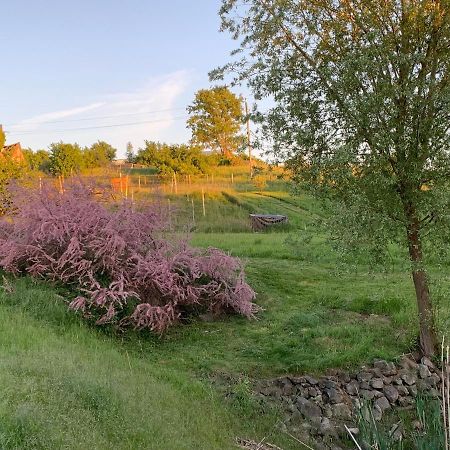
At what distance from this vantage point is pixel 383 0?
268 inches

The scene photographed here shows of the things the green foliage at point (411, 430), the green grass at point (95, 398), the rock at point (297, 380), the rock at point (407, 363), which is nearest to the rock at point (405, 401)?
the green foliage at point (411, 430)

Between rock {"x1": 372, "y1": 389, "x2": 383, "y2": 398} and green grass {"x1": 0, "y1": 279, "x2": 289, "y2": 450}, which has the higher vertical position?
green grass {"x1": 0, "y1": 279, "x2": 289, "y2": 450}

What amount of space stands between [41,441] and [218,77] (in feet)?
19.5

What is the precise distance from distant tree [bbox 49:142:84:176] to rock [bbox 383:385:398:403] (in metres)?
39.1

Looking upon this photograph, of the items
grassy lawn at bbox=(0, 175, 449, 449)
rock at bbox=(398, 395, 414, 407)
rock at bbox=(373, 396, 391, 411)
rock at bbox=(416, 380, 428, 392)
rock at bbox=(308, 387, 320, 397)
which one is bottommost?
rock at bbox=(398, 395, 414, 407)

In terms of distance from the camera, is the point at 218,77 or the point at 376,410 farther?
the point at 218,77

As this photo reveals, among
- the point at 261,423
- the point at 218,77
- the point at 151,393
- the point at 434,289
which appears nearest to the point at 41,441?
the point at 151,393

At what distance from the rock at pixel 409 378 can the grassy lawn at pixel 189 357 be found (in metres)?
0.55

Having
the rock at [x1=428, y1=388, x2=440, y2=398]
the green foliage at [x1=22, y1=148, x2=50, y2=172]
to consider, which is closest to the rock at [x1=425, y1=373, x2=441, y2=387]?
the rock at [x1=428, y1=388, x2=440, y2=398]

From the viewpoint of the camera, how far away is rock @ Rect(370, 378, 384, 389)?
23.5ft

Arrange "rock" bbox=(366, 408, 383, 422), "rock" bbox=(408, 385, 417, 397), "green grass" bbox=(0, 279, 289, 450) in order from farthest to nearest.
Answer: "rock" bbox=(408, 385, 417, 397) < "rock" bbox=(366, 408, 383, 422) < "green grass" bbox=(0, 279, 289, 450)

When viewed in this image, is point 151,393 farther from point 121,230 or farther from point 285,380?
point 121,230

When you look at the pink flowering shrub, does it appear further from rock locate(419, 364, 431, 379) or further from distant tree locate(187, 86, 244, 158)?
distant tree locate(187, 86, 244, 158)

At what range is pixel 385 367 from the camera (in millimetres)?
7527
